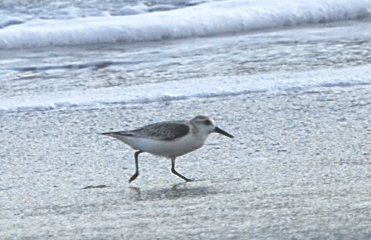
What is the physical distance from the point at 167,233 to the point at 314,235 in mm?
555

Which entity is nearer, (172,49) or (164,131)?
(164,131)

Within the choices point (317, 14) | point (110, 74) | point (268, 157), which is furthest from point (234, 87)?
point (317, 14)

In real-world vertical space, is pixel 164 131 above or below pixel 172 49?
above

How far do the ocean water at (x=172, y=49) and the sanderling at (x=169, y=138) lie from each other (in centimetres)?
197

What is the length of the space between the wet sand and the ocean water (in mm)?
429

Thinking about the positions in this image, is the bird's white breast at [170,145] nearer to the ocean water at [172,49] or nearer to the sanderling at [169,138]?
the sanderling at [169,138]

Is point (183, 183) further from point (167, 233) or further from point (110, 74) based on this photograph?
point (110, 74)

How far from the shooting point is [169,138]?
5234 millimetres

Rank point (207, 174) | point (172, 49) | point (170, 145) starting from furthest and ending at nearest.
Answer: point (172, 49) → point (207, 174) → point (170, 145)

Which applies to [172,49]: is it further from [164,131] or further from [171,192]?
[171,192]

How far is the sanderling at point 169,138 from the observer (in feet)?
17.2

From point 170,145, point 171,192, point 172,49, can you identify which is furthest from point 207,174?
point 172,49

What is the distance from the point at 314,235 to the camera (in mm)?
4109

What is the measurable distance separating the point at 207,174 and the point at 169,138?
289 mm
